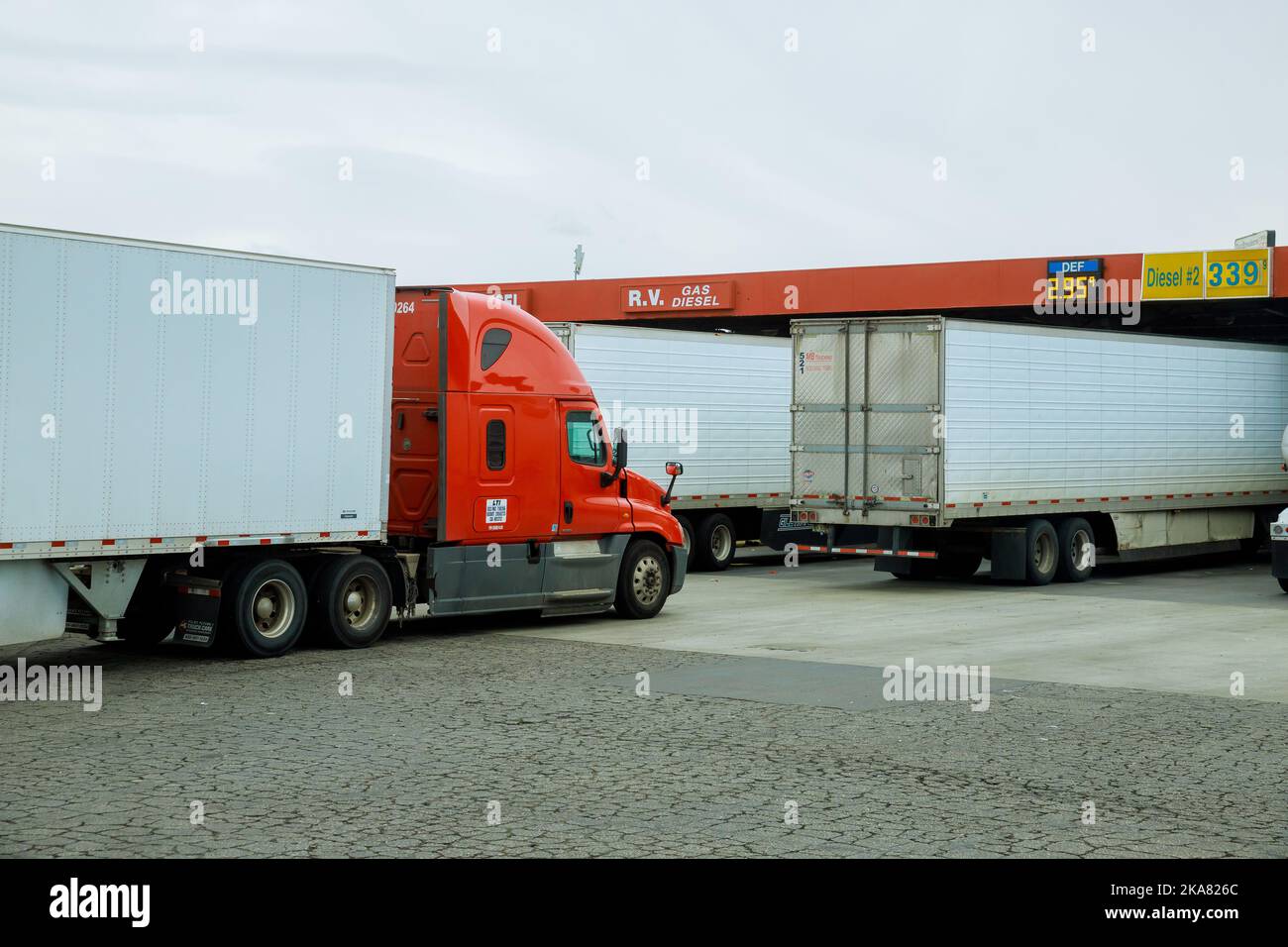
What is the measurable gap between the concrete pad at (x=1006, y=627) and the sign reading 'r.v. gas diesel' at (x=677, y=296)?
13.7 meters

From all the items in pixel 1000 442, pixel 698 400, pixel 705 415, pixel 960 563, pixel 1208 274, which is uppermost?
pixel 1208 274

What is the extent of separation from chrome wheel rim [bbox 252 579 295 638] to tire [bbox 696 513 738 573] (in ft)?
39.7

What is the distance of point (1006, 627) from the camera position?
54.4 ft

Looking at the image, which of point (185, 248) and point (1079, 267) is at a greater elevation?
point (1079, 267)

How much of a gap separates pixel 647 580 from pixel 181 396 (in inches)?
253

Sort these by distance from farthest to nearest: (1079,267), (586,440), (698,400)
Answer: (1079,267) < (698,400) < (586,440)

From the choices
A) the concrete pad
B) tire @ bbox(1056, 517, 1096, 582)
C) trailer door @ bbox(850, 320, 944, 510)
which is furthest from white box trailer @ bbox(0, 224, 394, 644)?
tire @ bbox(1056, 517, 1096, 582)

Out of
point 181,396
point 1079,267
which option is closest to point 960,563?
point 1079,267

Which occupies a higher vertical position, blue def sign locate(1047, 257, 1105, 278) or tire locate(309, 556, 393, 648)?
blue def sign locate(1047, 257, 1105, 278)

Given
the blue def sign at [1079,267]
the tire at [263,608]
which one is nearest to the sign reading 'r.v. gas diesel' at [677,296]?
the blue def sign at [1079,267]

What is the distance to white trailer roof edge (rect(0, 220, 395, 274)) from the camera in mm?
11500

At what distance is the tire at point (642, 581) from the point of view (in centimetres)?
1711

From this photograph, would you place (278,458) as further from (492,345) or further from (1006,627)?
(1006,627)

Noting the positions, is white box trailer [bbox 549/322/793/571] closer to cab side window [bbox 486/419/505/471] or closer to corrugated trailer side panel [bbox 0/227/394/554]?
cab side window [bbox 486/419/505/471]
